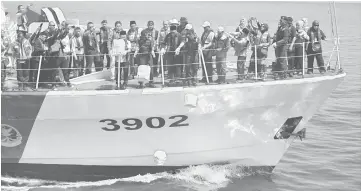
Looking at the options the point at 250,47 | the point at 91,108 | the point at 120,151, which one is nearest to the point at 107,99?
the point at 91,108

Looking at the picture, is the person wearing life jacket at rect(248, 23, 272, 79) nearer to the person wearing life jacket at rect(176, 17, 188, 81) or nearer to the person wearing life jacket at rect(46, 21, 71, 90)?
the person wearing life jacket at rect(176, 17, 188, 81)

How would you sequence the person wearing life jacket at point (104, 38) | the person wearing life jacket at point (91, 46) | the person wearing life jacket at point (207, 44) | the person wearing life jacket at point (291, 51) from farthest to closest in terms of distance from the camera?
the person wearing life jacket at point (104, 38) → the person wearing life jacket at point (91, 46) → the person wearing life jacket at point (291, 51) → the person wearing life jacket at point (207, 44)

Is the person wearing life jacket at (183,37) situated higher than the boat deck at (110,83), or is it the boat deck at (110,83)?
the person wearing life jacket at (183,37)

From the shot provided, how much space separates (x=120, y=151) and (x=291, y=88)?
14.9 feet

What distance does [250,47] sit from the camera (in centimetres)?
1463

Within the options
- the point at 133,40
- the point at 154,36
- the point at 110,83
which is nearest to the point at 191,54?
the point at 154,36

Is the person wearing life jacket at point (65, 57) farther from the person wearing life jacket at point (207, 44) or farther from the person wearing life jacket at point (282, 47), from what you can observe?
the person wearing life jacket at point (282, 47)

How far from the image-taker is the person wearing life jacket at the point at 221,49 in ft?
47.4

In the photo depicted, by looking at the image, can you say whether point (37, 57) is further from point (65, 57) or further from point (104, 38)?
point (104, 38)

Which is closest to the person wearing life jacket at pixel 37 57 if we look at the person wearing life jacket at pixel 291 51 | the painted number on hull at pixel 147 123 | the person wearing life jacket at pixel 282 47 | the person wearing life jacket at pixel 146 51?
the painted number on hull at pixel 147 123

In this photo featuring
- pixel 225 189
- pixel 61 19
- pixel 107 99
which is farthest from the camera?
pixel 61 19

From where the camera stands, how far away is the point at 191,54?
14.6 metres

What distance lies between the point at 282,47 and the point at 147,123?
3823 millimetres

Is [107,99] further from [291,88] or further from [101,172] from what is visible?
[291,88]
